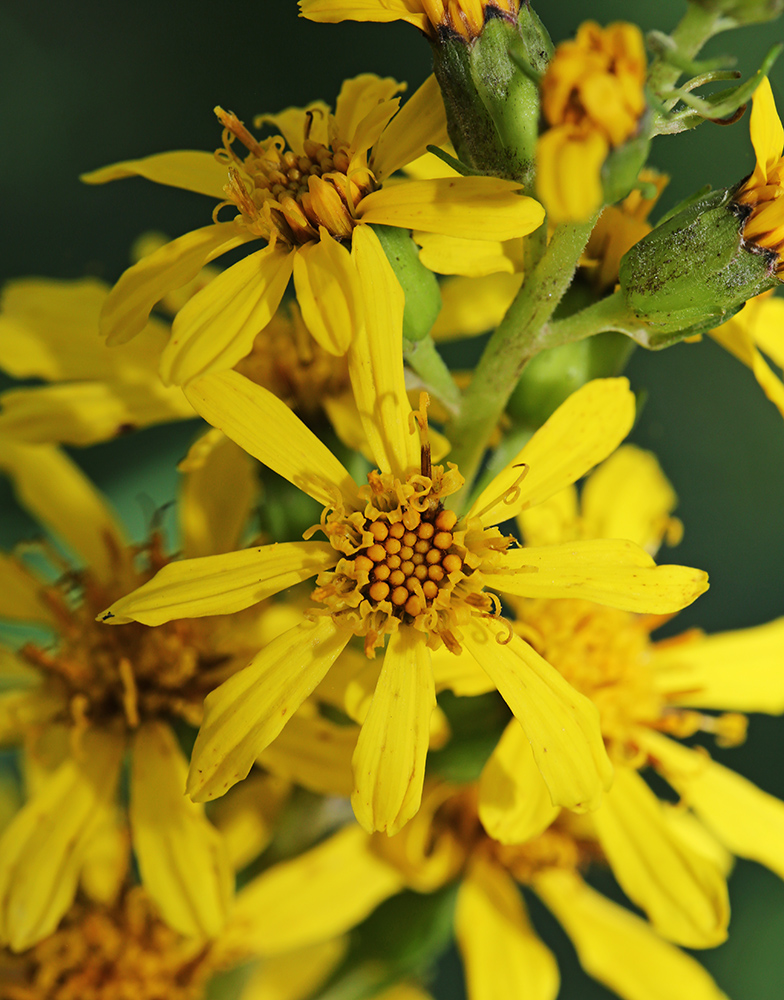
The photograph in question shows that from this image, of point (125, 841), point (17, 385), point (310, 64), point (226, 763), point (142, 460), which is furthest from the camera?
point (17, 385)

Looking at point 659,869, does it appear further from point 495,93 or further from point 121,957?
point 495,93

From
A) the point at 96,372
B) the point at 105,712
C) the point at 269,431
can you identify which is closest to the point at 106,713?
the point at 105,712

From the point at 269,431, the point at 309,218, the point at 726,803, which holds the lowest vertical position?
the point at 726,803

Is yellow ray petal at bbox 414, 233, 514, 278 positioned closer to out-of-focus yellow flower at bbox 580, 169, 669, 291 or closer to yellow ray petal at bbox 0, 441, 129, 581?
out-of-focus yellow flower at bbox 580, 169, 669, 291

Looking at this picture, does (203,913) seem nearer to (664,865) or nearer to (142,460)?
(664,865)

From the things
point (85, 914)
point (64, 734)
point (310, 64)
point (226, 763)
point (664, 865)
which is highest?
point (310, 64)

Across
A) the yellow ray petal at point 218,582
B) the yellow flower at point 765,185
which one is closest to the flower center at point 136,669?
the yellow ray petal at point 218,582

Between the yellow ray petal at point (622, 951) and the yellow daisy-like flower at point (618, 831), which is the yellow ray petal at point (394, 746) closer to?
the yellow daisy-like flower at point (618, 831)

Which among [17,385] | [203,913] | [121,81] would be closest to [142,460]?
[17,385]
